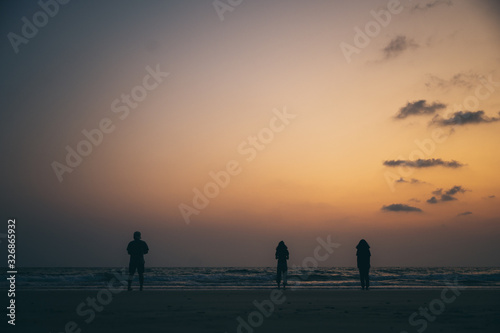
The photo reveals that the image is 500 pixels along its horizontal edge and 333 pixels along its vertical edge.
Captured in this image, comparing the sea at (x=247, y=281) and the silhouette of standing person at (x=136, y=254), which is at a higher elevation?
the silhouette of standing person at (x=136, y=254)

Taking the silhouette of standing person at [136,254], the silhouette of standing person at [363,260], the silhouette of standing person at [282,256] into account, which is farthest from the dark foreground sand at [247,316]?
the silhouette of standing person at [282,256]

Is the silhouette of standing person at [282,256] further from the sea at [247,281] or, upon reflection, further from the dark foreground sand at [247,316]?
the dark foreground sand at [247,316]

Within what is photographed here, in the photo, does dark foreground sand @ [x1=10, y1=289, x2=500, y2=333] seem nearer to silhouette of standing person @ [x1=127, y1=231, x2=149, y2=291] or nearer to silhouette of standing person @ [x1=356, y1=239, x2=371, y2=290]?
silhouette of standing person @ [x1=127, y1=231, x2=149, y2=291]

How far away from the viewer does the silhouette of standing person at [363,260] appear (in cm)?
1873

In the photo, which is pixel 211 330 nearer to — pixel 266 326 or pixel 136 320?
pixel 266 326

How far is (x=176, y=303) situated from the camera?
460 inches

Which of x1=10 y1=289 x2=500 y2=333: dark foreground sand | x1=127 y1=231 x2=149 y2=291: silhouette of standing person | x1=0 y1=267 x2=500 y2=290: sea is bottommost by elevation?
x1=0 y1=267 x2=500 y2=290: sea

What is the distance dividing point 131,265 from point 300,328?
390 inches

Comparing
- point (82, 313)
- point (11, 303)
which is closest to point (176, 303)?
point (82, 313)

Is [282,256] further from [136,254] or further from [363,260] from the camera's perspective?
[136,254]

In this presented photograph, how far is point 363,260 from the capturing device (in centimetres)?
1902

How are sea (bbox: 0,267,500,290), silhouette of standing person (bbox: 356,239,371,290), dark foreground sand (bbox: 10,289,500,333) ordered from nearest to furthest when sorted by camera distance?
dark foreground sand (bbox: 10,289,500,333), silhouette of standing person (bbox: 356,239,371,290), sea (bbox: 0,267,500,290)

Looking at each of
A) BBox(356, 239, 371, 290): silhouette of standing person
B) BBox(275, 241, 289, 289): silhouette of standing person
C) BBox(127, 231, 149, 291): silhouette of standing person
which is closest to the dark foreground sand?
BBox(127, 231, 149, 291): silhouette of standing person

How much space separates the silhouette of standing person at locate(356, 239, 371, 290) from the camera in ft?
61.5
